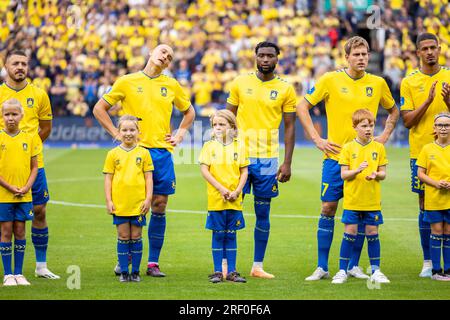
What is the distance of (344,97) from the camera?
9.41m

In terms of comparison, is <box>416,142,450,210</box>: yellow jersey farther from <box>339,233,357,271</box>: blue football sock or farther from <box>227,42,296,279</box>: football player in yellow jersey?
<box>227,42,296,279</box>: football player in yellow jersey

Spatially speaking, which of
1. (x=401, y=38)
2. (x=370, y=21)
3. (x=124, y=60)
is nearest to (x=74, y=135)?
(x=124, y=60)

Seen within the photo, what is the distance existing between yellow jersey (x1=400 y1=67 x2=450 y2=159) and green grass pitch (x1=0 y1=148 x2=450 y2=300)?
148 cm

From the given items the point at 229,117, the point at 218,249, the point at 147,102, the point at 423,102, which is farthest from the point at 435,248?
the point at 147,102

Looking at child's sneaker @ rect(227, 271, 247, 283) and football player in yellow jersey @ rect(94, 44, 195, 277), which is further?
football player in yellow jersey @ rect(94, 44, 195, 277)

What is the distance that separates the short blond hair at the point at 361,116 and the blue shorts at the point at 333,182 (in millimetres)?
539

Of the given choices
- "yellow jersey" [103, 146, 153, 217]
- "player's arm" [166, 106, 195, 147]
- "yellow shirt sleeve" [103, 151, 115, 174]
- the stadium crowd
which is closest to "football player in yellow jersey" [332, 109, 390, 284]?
"player's arm" [166, 106, 195, 147]

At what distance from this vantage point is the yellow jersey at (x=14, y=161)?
352 inches

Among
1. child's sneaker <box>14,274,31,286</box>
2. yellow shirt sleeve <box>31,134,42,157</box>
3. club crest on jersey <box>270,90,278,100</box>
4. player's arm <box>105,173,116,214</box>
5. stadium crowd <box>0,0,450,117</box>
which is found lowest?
child's sneaker <box>14,274,31,286</box>

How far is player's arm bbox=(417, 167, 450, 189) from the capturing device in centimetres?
926

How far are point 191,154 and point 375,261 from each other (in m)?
16.5

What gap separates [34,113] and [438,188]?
4339 millimetres

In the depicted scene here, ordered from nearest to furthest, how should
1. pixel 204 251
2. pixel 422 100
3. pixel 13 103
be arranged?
pixel 13 103
pixel 422 100
pixel 204 251

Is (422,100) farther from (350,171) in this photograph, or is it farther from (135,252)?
(135,252)
